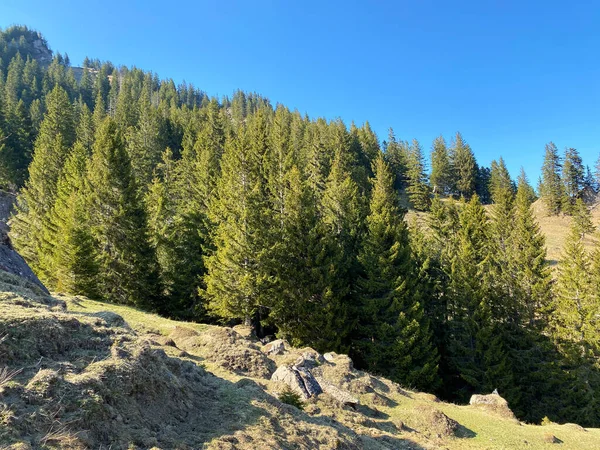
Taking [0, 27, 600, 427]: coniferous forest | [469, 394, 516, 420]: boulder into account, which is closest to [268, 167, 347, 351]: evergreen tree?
[0, 27, 600, 427]: coniferous forest

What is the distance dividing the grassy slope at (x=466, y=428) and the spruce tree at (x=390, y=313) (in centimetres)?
750

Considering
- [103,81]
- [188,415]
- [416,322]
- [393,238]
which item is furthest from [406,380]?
[103,81]

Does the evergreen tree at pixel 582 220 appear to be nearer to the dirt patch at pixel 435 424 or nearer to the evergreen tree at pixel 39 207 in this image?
the dirt patch at pixel 435 424

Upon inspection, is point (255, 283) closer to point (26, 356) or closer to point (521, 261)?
point (26, 356)

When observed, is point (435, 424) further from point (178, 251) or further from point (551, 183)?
point (551, 183)

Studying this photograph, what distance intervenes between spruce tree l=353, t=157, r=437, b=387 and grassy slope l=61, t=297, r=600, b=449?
7.50m

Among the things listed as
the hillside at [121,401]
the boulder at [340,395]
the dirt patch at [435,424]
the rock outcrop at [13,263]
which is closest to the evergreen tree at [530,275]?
the dirt patch at [435,424]

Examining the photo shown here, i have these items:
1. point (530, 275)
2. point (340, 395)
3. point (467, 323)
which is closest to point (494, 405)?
point (340, 395)

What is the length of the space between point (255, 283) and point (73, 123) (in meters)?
55.5

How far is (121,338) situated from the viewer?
7.04m

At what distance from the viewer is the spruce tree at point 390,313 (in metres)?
24.0

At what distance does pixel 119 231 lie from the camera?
26.5m

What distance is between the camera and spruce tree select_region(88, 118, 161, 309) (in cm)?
2603

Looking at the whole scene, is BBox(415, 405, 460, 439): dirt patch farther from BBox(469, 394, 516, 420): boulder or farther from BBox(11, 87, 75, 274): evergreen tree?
BBox(11, 87, 75, 274): evergreen tree
